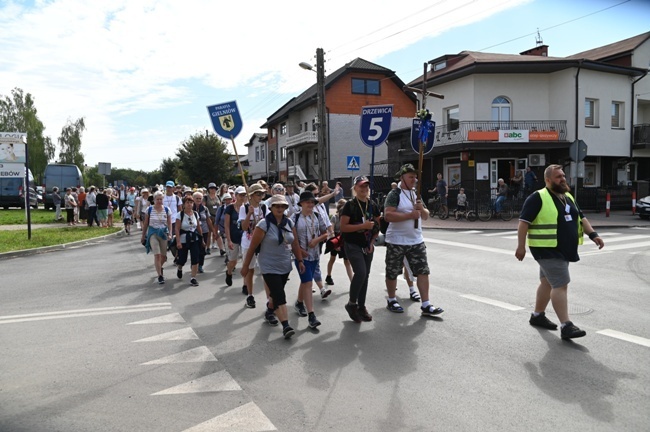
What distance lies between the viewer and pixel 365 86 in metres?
41.6

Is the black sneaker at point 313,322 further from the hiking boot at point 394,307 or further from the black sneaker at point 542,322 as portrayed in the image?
the black sneaker at point 542,322

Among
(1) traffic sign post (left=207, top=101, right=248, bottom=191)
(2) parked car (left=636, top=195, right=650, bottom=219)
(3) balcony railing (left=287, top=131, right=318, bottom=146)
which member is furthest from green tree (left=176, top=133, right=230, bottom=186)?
(1) traffic sign post (left=207, top=101, right=248, bottom=191)

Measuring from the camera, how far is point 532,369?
4.31 m

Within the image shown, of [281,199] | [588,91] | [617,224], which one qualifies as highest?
[588,91]

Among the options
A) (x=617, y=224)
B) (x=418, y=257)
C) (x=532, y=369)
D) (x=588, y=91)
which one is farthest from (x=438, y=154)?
(x=532, y=369)

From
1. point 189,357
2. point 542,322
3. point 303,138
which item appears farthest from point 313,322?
point 303,138

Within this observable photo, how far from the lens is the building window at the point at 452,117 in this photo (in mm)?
27484

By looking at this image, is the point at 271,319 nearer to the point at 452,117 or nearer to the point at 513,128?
the point at 513,128

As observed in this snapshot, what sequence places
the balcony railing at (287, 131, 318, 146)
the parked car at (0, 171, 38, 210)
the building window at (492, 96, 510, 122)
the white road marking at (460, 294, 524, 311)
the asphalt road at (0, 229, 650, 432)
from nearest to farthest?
the asphalt road at (0, 229, 650, 432) < the white road marking at (460, 294, 524, 311) < the building window at (492, 96, 510, 122) < the parked car at (0, 171, 38, 210) < the balcony railing at (287, 131, 318, 146)

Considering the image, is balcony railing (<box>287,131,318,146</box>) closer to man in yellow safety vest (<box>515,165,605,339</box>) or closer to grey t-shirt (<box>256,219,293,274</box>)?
grey t-shirt (<box>256,219,293,274</box>)

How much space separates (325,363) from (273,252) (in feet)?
4.83

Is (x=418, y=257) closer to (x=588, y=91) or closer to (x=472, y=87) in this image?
(x=472, y=87)

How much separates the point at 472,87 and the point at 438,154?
4.00 m

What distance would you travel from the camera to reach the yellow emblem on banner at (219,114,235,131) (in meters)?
8.98
